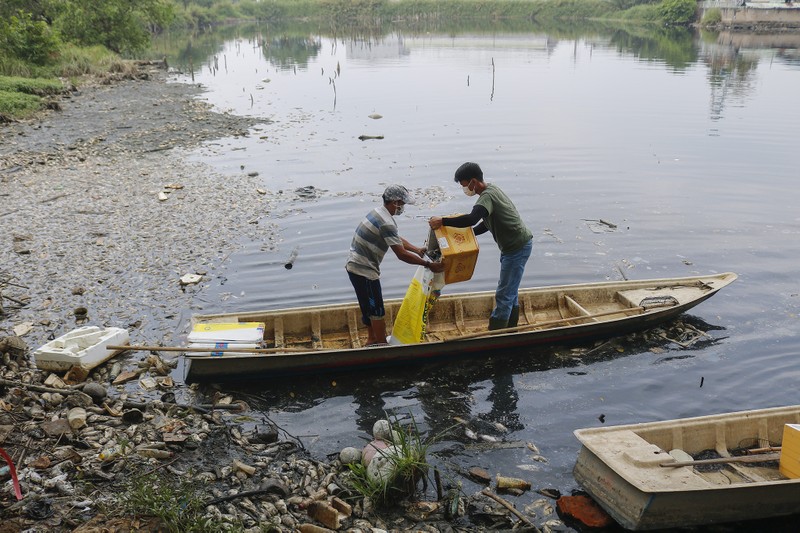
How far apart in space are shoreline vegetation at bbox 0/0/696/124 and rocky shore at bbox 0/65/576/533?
10.7m

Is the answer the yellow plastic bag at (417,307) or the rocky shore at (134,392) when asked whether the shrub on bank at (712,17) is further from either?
the yellow plastic bag at (417,307)

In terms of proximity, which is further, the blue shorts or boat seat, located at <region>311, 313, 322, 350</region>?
boat seat, located at <region>311, 313, 322, 350</region>

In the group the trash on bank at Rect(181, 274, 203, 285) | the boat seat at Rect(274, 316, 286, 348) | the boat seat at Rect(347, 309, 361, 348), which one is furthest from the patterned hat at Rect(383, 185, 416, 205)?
the trash on bank at Rect(181, 274, 203, 285)

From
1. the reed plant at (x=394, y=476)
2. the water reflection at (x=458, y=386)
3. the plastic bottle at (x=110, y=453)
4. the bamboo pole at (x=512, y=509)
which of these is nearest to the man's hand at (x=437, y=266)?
the water reflection at (x=458, y=386)

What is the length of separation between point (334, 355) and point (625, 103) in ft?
93.9

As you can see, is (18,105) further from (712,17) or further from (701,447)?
(712,17)

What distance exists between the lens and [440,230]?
9.20 meters

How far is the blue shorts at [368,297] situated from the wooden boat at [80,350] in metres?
3.53

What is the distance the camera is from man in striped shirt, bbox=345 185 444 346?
880 centimetres

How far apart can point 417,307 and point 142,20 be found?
56004 mm

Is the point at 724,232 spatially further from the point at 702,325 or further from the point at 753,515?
the point at 753,515

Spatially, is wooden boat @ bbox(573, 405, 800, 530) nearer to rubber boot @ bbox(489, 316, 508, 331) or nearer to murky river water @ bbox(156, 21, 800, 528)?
murky river water @ bbox(156, 21, 800, 528)

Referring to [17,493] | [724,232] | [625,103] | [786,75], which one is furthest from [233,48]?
[17,493]

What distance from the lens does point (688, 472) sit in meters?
6.70
